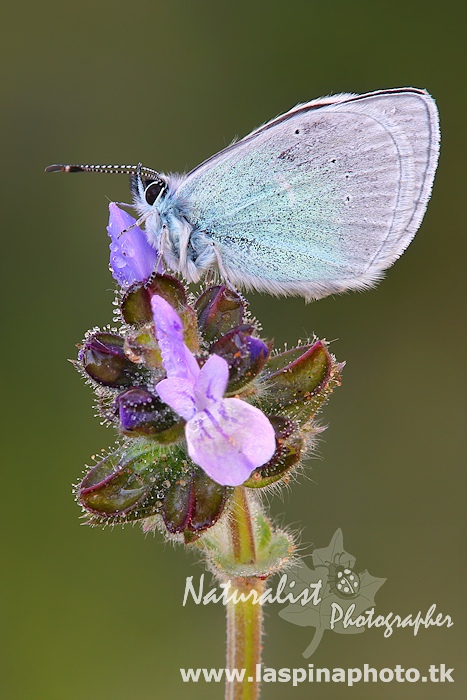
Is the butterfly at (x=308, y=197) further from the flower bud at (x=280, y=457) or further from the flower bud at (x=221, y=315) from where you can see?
the flower bud at (x=280, y=457)

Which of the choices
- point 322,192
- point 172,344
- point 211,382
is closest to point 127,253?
point 172,344

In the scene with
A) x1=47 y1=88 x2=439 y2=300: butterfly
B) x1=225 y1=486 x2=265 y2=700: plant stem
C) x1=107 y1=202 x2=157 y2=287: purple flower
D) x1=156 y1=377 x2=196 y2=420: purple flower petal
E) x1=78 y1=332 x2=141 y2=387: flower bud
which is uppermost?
x1=47 y1=88 x2=439 y2=300: butterfly

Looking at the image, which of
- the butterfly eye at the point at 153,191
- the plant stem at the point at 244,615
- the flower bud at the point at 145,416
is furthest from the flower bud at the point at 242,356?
the butterfly eye at the point at 153,191

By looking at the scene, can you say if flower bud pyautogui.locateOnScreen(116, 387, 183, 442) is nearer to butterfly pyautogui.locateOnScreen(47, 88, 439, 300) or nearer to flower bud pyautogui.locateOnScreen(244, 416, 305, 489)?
flower bud pyautogui.locateOnScreen(244, 416, 305, 489)

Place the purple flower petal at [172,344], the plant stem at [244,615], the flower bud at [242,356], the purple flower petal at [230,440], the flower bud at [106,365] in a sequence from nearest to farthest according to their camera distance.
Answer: the purple flower petal at [230,440] → the purple flower petal at [172,344] → the flower bud at [242,356] → the flower bud at [106,365] → the plant stem at [244,615]

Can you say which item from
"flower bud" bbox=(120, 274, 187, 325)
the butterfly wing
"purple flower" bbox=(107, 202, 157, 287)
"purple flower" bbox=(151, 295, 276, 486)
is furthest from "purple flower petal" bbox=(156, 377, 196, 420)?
the butterfly wing

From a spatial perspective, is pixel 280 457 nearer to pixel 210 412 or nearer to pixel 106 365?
pixel 210 412
